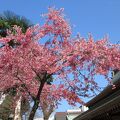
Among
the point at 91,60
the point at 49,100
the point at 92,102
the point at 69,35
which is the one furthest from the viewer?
the point at 92,102

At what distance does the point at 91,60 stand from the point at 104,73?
0.62 metres

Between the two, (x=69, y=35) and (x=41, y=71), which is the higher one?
(x=69, y=35)

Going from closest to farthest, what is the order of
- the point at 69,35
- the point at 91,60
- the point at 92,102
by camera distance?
the point at 91,60 → the point at 69,35 → the point at 92,102

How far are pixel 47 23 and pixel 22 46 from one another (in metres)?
1.33

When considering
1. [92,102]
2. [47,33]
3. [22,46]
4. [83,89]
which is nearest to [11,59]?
[22,46]

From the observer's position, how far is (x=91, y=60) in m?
12.5

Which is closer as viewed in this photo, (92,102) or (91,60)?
(91,60)

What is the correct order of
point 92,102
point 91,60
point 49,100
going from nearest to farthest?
point 91,60 → point 49,100 → point 92,102

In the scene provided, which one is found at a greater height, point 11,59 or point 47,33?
point 47,33

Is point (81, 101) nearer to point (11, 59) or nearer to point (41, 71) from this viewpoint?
point (41, 71)

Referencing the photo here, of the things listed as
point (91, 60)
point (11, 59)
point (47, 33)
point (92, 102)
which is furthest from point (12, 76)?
point (92, 102)

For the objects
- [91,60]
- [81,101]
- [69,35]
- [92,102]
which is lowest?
[81,101]

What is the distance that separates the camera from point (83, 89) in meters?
13.0

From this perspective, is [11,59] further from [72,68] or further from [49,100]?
[49,100]
